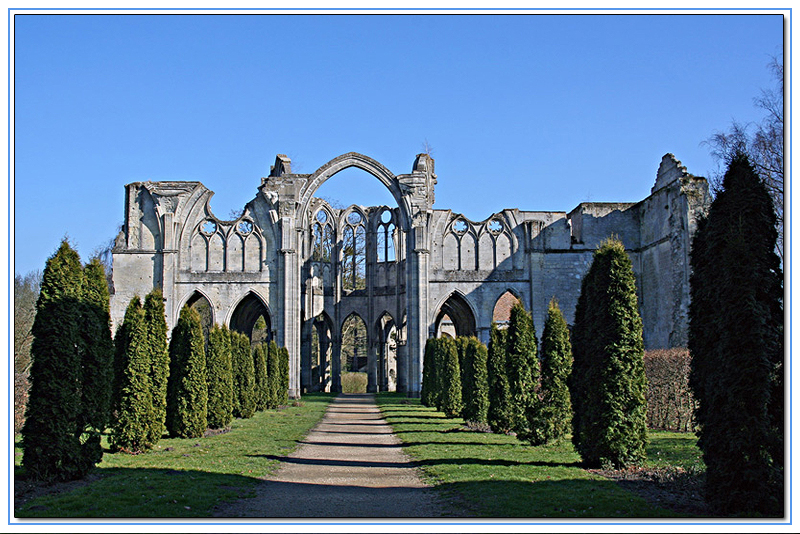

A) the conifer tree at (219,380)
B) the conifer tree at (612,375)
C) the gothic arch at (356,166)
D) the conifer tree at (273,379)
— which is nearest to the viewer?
the conifer tree at (612,375)

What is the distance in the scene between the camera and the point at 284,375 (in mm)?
36875

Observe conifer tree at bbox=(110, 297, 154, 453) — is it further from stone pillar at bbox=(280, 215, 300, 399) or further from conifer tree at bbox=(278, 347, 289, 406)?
stone pillar at bbox=(280, 215, 300, 399)

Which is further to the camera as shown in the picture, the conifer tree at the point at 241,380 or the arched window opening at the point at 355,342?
the arched window opening at the point at 355,342

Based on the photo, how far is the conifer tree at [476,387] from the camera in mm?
22891

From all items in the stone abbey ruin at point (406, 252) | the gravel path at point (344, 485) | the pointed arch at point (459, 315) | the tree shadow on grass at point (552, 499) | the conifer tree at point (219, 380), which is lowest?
the gravel path at point (344, 485)

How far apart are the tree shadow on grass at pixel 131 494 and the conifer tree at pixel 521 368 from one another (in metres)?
7.24

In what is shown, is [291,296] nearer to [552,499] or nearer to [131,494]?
[131,494]

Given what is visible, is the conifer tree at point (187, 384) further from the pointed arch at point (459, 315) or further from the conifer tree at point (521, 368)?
the pointed arch at point (459, 315)

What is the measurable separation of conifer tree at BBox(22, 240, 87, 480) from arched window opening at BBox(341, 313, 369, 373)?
4580cm

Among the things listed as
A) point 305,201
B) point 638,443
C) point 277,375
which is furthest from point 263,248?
point 638,443

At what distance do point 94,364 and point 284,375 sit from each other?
2443 centimetres

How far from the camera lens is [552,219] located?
41.6m

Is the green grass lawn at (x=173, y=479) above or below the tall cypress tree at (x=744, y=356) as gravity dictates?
below

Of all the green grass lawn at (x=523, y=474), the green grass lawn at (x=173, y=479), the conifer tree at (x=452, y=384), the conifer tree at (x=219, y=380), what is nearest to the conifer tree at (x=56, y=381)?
the green grass lawn at (x=173, y=479)
